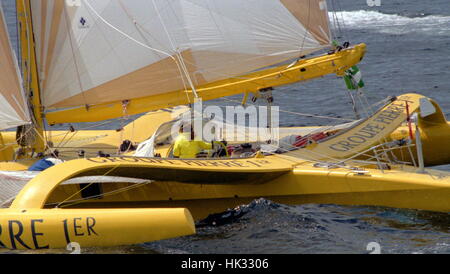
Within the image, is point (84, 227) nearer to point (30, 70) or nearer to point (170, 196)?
point (170, 196)

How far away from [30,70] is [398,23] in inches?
704

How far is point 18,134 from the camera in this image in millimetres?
13906

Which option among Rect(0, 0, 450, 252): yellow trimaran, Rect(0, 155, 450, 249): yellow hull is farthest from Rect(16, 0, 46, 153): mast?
Rect(0, 155, 450, 249): yellow hull

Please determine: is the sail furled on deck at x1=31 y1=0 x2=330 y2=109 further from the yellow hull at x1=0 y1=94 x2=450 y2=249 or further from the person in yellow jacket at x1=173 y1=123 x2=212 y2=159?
the yellow hull at x1=0 y1=94 x2=450 y2=249

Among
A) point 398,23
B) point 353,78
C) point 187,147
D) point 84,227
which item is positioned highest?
point 398,23

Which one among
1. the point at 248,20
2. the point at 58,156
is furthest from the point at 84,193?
the point at 248,20

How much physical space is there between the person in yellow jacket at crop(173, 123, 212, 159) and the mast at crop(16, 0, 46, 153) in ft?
7.34

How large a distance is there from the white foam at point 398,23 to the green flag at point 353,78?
13.5m

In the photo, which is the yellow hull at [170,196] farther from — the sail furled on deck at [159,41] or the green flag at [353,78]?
the green flag at [353,78]

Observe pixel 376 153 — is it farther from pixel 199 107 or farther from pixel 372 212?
pixel 199 107

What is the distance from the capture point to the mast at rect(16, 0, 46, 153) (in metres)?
13.5

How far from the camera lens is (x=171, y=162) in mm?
11430

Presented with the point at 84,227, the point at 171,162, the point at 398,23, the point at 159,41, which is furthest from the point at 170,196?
the point at 398,23

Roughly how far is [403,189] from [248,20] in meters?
3.96
